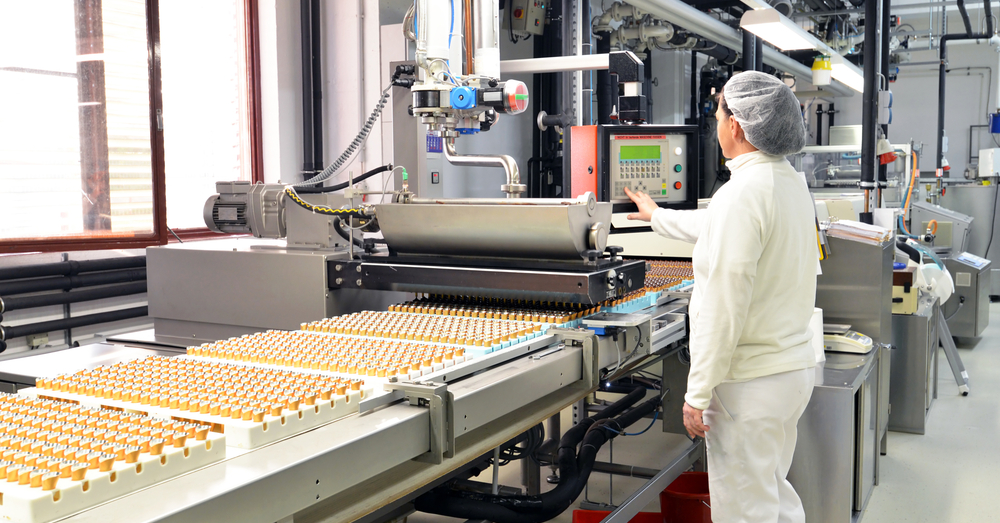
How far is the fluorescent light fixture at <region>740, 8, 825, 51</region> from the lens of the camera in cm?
384

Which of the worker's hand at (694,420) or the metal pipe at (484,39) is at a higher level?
the metal pipe at (484,39)

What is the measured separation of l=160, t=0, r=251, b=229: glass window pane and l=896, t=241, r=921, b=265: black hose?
12.6 feet

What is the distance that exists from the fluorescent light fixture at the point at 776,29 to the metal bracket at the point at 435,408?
3.23 metres

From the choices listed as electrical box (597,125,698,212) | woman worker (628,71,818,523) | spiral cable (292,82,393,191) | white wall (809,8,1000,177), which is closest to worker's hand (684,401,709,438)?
woman worker (628,71,818,523)

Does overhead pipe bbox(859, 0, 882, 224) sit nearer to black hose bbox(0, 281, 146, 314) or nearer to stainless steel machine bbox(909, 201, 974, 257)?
stainless steel machine bbox(909, 201, 974, 257)

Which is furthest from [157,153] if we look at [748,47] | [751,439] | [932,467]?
[932,467]

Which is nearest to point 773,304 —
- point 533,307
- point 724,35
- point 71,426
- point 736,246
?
point 736,246

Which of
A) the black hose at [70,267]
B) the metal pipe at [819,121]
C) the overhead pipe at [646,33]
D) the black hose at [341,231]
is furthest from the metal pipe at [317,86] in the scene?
the metal pipe at [819,121]

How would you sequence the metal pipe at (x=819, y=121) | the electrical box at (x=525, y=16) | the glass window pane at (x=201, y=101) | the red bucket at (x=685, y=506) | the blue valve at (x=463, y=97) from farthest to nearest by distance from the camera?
the metal pipe at (x=819, y=121), the electrical box at (x=525, y=16), the glass window pane at (x=201, y=101), the red bucket at (x=685, y=506), the blue valve at (x=463, y=97)

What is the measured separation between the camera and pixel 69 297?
3449 millimetres

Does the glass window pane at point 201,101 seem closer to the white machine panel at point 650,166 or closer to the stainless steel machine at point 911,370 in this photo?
the white machine panel at point 650,166

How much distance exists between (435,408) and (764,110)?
1.15 m

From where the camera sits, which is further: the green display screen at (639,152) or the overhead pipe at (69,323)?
the overhead pipe at (69,323)

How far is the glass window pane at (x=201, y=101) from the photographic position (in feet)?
13.7
